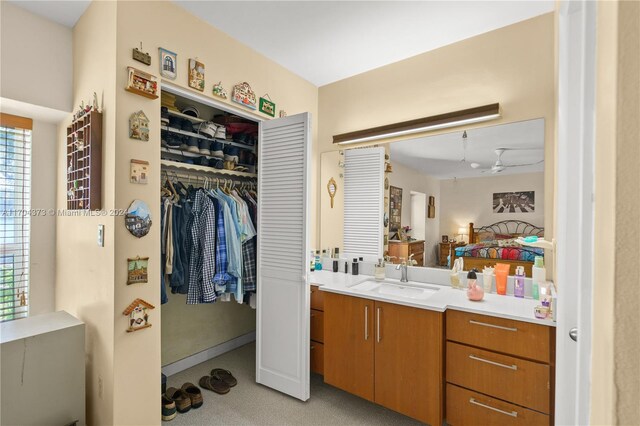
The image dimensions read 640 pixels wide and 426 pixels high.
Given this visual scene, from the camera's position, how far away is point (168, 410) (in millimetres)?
2051

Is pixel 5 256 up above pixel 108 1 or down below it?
below

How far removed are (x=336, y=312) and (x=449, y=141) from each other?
161 centimetres

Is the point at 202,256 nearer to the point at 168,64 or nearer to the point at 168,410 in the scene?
the point at 168,410

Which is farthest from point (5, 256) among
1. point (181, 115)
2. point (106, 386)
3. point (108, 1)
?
point (108, 1)

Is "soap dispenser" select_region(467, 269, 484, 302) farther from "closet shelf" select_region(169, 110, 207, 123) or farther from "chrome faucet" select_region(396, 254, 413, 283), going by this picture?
"closet shelf" select_region(169, 110, 207, 123)

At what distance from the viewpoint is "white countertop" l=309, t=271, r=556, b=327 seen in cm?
168

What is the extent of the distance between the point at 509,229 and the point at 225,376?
8.17 ft

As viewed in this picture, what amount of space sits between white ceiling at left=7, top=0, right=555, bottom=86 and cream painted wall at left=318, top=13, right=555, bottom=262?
94 millimetres

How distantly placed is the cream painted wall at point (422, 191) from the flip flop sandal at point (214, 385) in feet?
6.16

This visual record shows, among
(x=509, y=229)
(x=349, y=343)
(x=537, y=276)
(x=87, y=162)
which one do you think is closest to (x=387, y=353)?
(x=349, y=343)

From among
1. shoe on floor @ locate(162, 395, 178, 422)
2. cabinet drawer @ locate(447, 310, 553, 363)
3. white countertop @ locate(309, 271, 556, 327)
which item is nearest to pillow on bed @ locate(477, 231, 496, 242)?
white countertop @ locate(309, 271, 556, 327)

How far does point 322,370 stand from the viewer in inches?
92.9

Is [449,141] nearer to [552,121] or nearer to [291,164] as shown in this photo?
[552,121]

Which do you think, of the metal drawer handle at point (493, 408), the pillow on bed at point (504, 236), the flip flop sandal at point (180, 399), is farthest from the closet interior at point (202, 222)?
the pillow on bed at point (504, 236)
